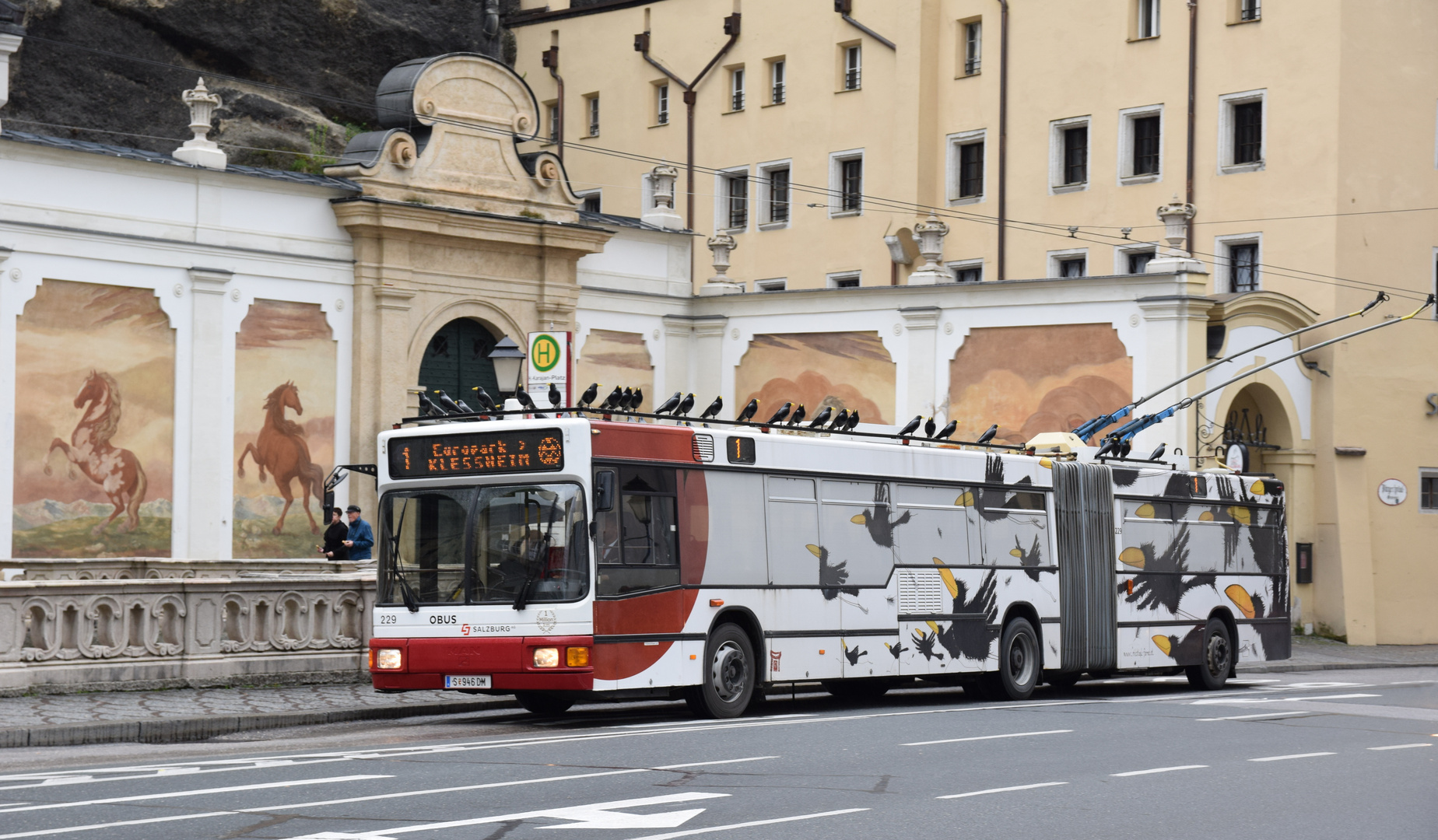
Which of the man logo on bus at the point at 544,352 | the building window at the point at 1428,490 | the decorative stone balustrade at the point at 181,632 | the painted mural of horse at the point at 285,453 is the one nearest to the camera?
the decorative stone balustrade at the point at 181,632

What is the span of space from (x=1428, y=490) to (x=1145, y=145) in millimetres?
10009

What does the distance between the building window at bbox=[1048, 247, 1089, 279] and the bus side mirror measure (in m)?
29.9

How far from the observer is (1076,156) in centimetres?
4531

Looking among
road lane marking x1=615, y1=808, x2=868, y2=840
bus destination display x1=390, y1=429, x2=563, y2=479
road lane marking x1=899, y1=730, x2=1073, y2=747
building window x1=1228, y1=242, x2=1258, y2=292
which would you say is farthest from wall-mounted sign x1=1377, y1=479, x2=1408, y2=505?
road lane marking x1=615, y1=808, x2=868, y2=840

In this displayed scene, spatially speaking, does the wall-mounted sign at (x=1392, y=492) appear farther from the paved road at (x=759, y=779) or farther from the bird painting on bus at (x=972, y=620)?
the paved road at (x=759, y=779)

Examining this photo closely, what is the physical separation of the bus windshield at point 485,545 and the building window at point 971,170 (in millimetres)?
32127

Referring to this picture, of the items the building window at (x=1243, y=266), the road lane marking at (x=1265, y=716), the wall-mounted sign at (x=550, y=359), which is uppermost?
the building window at (x=1243, y=266)

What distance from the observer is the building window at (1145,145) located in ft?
144

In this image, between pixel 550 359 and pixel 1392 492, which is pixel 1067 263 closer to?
pixel 1392 492

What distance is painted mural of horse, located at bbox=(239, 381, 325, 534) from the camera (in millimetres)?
28828

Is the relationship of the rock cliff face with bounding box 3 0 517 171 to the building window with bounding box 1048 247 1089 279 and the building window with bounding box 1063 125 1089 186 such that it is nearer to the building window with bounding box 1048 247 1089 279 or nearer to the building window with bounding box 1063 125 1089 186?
the building window with bounding box 1048 247 1089 279

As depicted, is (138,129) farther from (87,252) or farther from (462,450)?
(462,450)

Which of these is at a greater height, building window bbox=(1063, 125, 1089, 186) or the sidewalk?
building window bbox=(1063, 125, 1089, 186)

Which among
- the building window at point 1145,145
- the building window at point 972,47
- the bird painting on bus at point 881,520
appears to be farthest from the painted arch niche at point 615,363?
the building window at point 972,47
